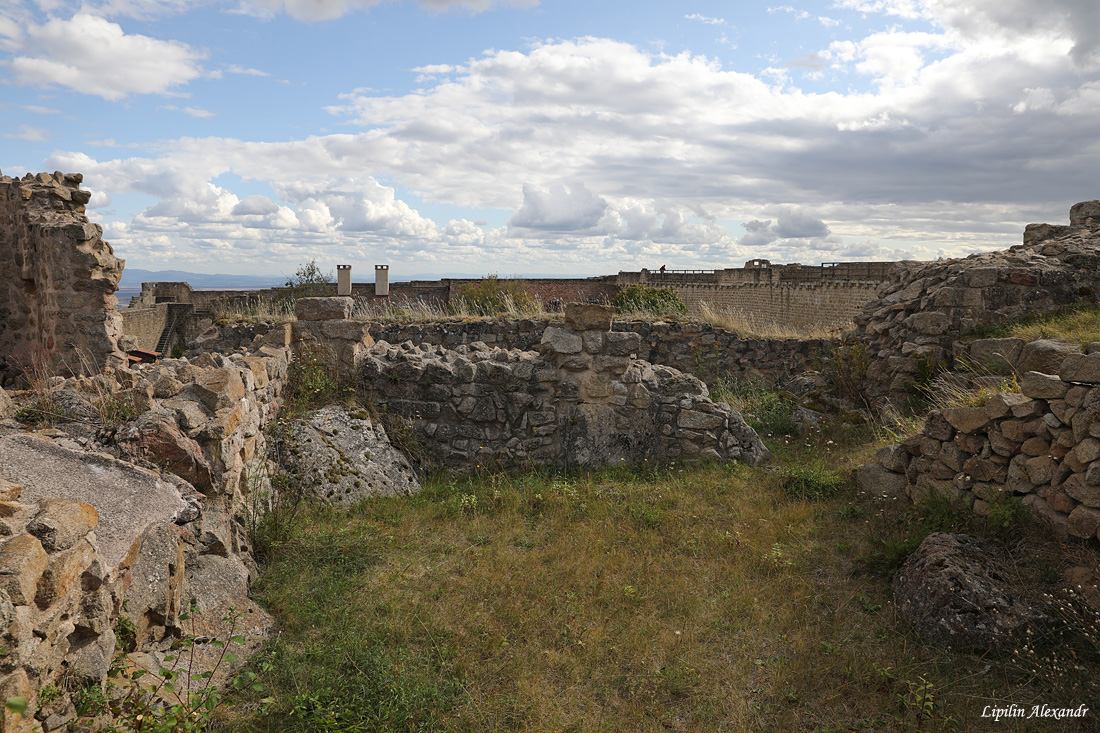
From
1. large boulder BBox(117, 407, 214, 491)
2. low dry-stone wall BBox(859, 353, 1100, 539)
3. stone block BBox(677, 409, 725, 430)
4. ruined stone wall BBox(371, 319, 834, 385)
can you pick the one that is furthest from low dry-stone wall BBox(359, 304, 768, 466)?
ruined stone wall BBox(371, 319, 834, 385)

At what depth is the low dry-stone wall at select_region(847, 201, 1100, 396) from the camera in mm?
8969

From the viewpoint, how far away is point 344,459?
6645 mm

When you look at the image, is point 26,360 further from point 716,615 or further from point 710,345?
point 710,345

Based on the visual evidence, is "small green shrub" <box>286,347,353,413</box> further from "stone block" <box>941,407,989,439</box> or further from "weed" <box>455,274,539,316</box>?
"weed" <box>455,274,539,316</box>

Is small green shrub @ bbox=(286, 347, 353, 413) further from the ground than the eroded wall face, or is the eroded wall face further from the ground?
the eroded wall face

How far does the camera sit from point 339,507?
617 cm

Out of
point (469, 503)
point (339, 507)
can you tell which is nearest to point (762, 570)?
point (469, 503)

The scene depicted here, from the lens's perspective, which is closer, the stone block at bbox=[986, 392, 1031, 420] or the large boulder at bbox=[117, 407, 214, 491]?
the large boulder at bbox=[117, 407, 214, 491]

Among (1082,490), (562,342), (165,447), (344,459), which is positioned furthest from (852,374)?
(165,447)

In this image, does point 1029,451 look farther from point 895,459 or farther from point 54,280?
point 54,280

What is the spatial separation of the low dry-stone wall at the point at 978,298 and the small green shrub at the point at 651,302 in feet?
20.4

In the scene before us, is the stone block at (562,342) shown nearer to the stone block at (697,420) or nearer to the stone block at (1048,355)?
the stone block at (697,420)

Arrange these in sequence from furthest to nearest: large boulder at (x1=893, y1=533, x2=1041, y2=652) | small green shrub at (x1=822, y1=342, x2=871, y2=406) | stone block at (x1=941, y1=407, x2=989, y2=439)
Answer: small green shrub at (x1=822, y1=342, x2=871, y2=406) < stone block at (x1=941, y1=407, x2=989, y2=439) < large boulder at (x1=893, y1=533, x2=1041, y2=652)

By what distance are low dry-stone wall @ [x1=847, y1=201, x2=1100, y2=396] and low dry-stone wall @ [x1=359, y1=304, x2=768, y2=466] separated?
3.26 m
